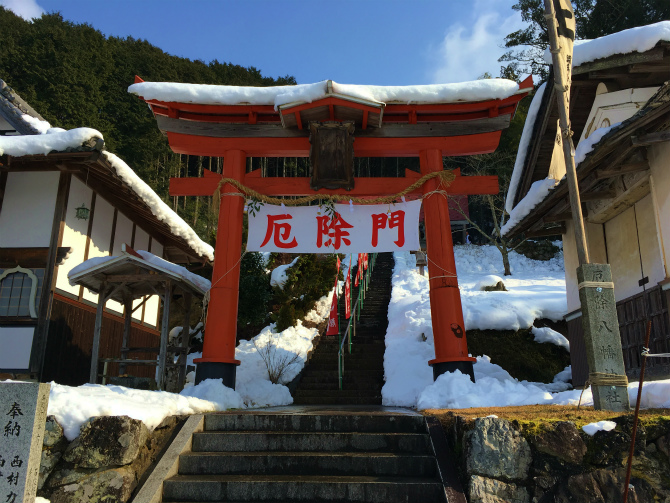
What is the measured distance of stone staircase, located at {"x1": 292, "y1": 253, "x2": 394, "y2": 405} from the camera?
1110 cm

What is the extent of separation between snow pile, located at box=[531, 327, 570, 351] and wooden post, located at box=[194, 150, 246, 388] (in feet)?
29.8

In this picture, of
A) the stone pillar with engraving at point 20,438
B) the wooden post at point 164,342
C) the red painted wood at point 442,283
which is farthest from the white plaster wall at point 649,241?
the stone pillar with engraving at point 20,438

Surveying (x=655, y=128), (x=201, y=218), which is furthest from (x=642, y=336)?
(x=201, y=218)

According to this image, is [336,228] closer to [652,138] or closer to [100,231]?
[652,138]

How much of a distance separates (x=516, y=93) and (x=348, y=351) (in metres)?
7.37

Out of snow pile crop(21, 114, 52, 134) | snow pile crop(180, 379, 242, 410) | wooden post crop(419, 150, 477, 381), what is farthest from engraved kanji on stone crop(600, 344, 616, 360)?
snow pile crop(21, 114, 52, 134)

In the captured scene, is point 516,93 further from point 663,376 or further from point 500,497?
point 500,497

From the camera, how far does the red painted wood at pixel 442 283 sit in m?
8.65

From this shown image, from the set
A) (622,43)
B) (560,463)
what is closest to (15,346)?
(560,463)

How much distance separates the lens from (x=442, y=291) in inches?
351

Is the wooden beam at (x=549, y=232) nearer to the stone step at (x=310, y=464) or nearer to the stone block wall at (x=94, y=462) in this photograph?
the stone step at (x=310, y=464)

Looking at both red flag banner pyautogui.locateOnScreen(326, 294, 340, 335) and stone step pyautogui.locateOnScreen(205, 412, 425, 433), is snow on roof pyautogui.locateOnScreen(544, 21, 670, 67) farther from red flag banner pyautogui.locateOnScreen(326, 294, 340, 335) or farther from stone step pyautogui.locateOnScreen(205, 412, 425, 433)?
red flag banner pyautogui.locateOnScreen(326, 294, 340, 335)

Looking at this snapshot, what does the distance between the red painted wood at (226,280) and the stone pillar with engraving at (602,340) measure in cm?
540

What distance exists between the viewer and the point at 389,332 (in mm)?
14422
